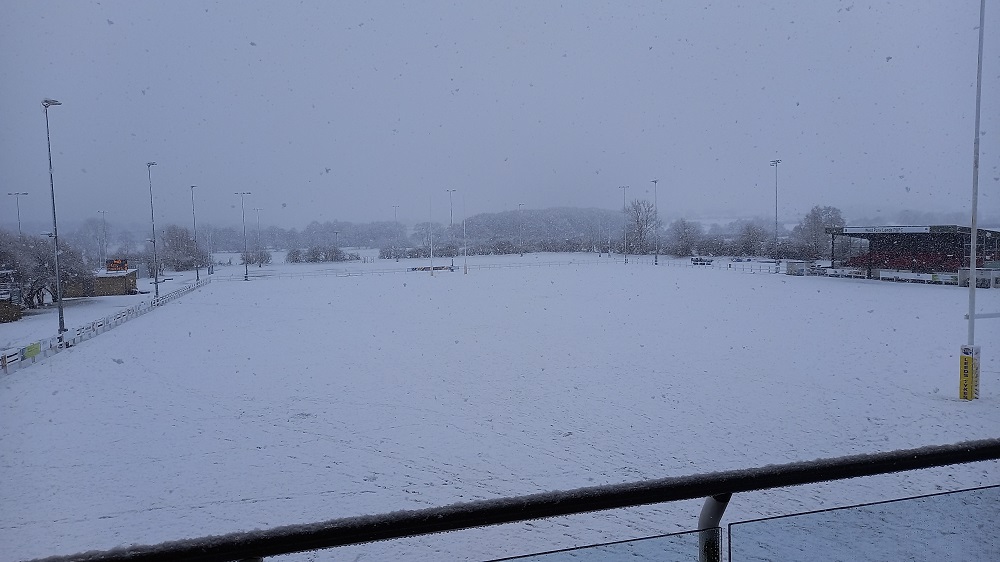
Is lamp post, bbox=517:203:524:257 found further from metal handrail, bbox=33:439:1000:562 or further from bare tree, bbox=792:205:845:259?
metal handrail, bbox=33:439:1000:562

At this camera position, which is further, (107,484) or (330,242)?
(330,242)

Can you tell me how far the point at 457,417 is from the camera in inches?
492

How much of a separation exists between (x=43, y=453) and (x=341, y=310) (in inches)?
833

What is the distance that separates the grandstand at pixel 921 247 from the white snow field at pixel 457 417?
19.1 metres

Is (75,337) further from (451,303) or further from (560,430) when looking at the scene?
(560,430)

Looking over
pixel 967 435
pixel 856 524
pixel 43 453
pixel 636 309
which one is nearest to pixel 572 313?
pixel 636 309

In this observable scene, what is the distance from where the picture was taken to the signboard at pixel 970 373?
1266 centimetres

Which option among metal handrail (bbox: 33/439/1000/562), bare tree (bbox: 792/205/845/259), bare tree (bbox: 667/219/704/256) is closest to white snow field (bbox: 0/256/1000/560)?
metal handrail (bbox: 33/439/1000/562)

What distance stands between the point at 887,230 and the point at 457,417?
42154mm

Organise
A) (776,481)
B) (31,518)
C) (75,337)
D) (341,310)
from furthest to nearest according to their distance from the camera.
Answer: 1. (341,310)
2. (75,337)
3. (31,518)
4. (776,481)

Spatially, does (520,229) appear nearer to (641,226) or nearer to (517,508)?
(641,226)

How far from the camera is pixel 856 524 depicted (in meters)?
1.76

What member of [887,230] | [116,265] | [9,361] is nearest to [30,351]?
[9,361]

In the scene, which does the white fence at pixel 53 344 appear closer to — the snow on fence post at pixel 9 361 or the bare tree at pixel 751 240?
the snow on fence post at pixel 9 361
